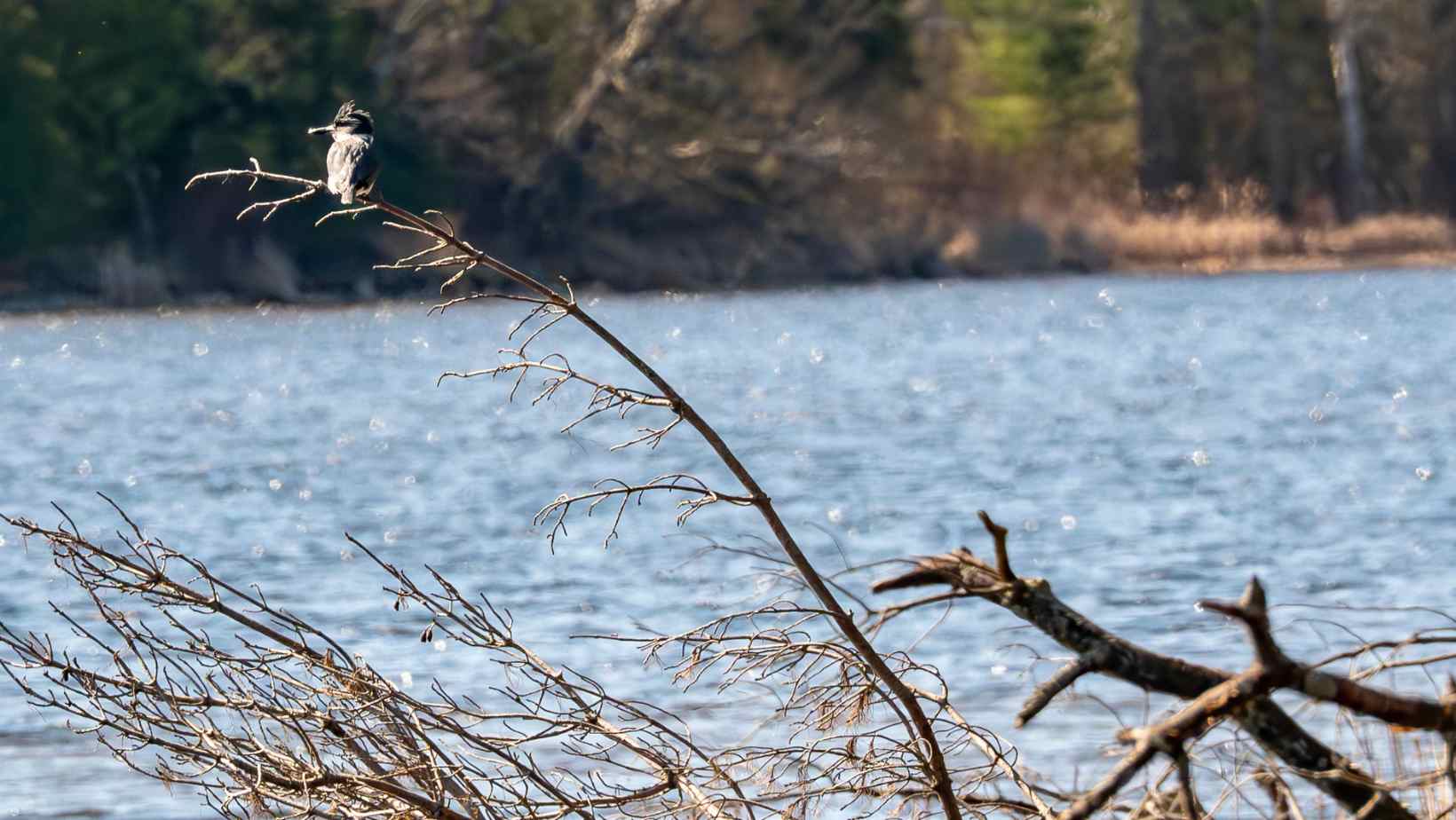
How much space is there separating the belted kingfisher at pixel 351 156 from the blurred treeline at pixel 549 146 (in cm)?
3594

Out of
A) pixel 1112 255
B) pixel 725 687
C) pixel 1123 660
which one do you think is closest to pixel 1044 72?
pixel 1112 255

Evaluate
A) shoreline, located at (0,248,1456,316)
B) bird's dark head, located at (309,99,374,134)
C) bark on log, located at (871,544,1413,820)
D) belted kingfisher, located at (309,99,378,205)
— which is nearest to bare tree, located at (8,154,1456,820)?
bark on log, located at (871,544,1413,820)

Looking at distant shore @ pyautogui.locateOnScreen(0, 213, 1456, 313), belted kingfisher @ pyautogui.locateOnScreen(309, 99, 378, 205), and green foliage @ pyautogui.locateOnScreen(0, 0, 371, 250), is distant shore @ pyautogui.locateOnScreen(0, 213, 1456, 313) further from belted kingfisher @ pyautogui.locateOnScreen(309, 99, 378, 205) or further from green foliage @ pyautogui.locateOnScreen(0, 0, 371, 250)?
belted kingfisher @ pyautogui.locateOnScreen(309, 99, 378, 205)

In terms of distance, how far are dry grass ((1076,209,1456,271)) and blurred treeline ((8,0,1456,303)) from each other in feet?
1.95

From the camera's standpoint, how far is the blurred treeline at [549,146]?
140ft

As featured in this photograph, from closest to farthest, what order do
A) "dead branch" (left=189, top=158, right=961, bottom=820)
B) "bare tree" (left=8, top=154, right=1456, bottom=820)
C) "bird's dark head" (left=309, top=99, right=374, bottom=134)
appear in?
"bare tree" (left=8, top=154, right=1456, bottom=820) → "dead branch" (left=189, top=158, right=961, bottom=820) → "bird's dark head" (left=309, top=99, right=374, bottom=134)

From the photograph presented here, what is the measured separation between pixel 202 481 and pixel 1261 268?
2910 cm

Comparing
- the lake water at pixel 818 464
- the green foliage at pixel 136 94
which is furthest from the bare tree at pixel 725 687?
the green foliage at pixel 136 94

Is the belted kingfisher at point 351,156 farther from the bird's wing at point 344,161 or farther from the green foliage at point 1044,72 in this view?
the green foliage at point 1044,72

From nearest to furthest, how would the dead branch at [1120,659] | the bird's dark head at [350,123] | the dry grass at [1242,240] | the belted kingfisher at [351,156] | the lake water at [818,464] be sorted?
1. the dead branch at [1120,659]
2. the belted kingfisher at [351,156]
3. the bird's dark head at [350,123]
4. the lake water at [818,464]
5. the dry grass at [1242,240]

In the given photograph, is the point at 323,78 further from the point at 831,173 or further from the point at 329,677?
the point at 329,677

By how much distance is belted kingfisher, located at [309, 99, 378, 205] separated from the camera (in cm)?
555

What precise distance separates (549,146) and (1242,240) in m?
12.9

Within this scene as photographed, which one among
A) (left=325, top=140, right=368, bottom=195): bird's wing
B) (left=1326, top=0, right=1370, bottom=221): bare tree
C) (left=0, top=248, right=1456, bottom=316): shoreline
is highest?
(left=325, top=140, right=368, bottom=195): bird's wing
